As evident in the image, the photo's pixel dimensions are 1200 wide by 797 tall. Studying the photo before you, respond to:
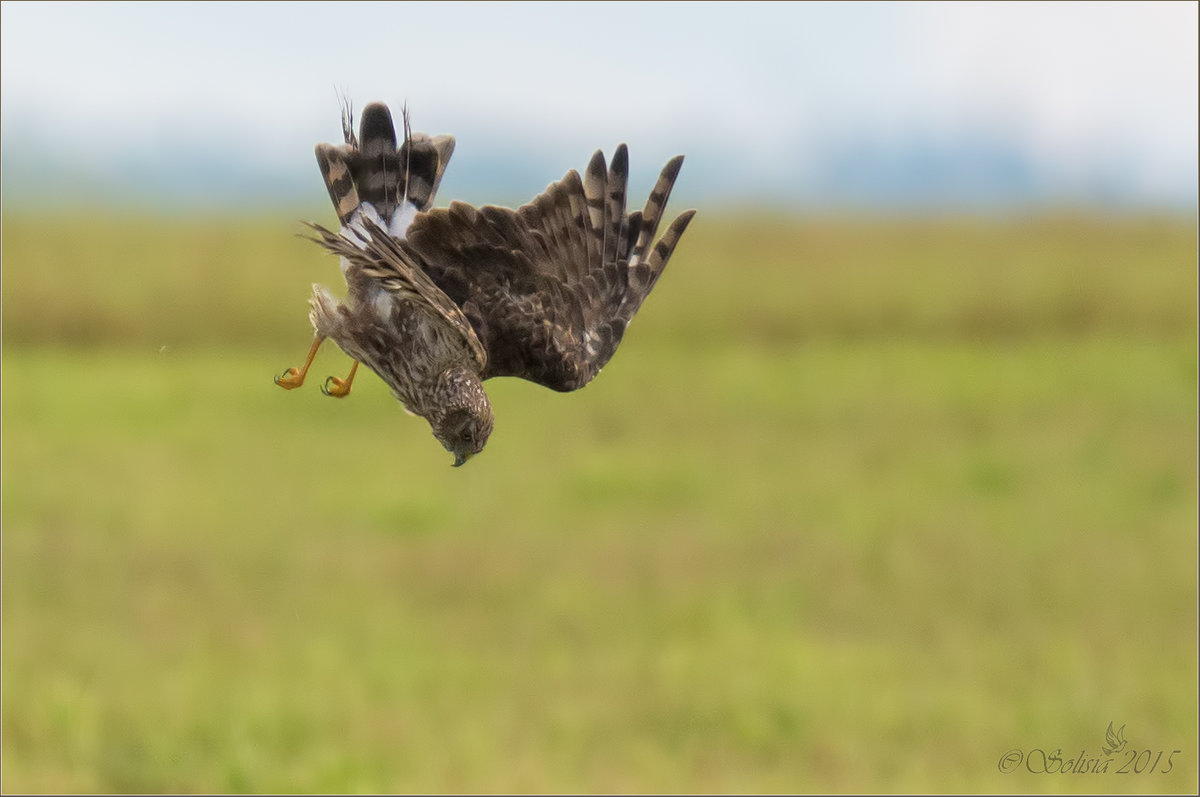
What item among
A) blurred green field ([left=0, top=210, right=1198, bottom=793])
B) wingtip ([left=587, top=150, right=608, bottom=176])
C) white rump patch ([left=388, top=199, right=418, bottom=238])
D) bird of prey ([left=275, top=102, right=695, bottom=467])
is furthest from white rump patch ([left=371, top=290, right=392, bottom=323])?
blurred green field ([left=0, top=210, right=1198, bottom=793])

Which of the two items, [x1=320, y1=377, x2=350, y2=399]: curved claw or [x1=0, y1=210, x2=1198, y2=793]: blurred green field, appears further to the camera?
[x1=0, y1=210, x2=1198, y2=793]: blurred green field

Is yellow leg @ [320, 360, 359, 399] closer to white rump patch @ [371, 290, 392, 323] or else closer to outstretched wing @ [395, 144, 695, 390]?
white rump patch @ [371, 290, 392, 323]

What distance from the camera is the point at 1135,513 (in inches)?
907

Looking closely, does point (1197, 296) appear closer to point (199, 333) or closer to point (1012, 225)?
point (1012, 225)

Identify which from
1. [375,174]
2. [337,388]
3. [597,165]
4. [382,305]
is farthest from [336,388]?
[597,165]

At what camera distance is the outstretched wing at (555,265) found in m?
3.25

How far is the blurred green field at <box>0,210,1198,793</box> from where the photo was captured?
15.7 m

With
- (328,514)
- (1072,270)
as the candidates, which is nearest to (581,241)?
(328,514)

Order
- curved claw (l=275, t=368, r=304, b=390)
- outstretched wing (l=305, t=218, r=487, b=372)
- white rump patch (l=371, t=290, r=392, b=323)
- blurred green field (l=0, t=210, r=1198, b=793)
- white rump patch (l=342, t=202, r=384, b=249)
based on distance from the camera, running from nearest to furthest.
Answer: outstretched wing (l=305, t=218, r=487, b=372) → white rump patch (l=342, t=202, r=384, b=249) → white rump patch (l=371, t=290, r=392, b=323) → curved claw (l=275, t=368, r=304, b=390) → blurred green field (l=0, t=210, r=1198, b=793)

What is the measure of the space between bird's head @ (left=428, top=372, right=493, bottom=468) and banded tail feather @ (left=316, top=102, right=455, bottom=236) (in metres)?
0.34

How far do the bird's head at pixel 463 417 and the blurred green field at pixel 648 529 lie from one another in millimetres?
11552

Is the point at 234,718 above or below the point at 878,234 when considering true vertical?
below

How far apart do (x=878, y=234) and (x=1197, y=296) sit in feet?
23.5

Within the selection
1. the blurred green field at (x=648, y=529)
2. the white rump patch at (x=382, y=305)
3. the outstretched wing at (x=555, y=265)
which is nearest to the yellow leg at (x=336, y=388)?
the white rump patch at (x=382, y=305)
